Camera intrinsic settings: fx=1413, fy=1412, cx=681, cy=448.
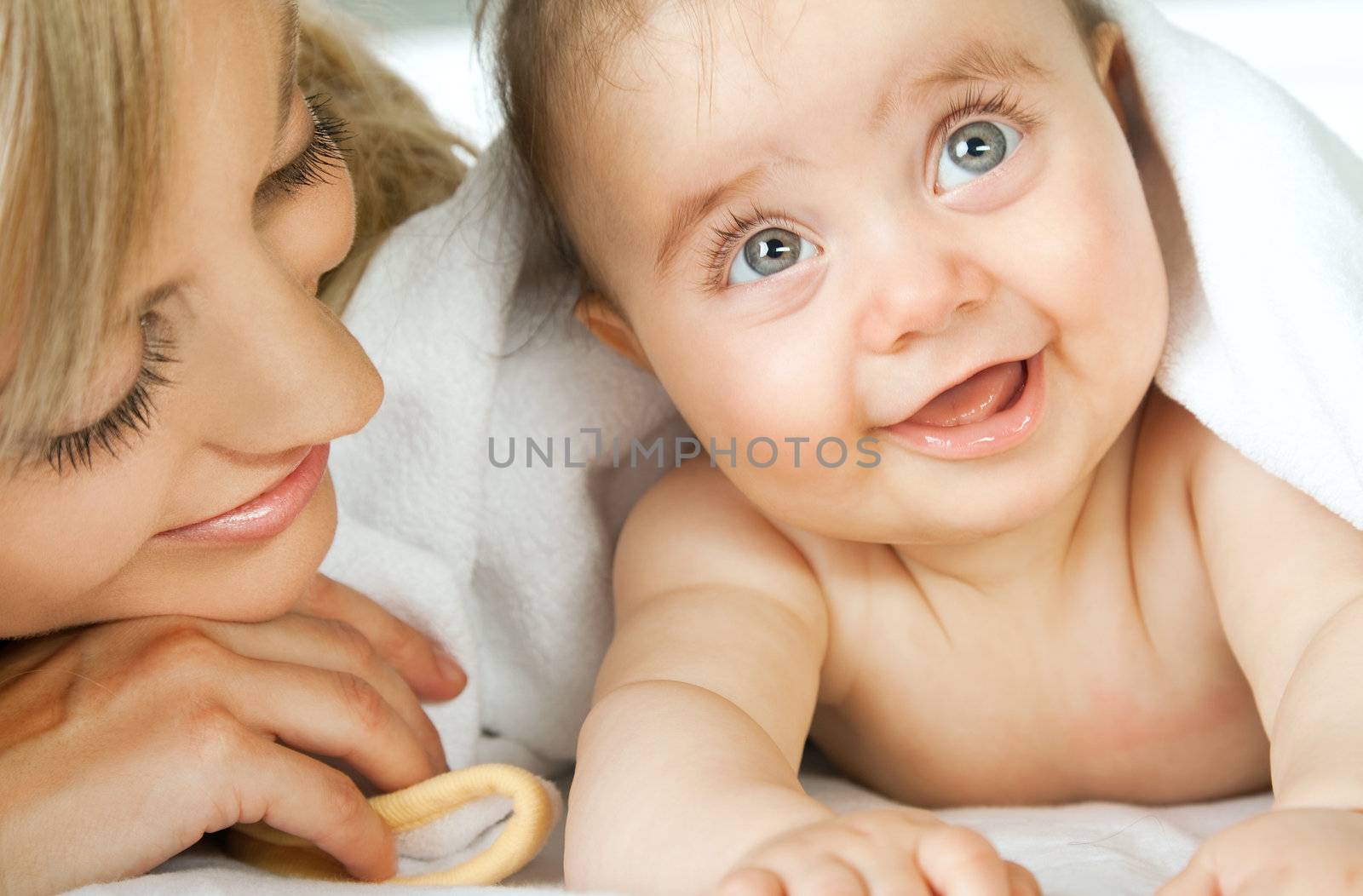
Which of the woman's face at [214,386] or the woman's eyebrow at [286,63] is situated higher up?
the woman's eyebrow at [286,63]

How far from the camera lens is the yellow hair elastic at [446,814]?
914mm

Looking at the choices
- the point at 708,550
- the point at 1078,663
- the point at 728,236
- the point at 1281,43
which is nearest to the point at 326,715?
the point at 708,550

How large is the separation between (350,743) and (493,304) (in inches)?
15.2

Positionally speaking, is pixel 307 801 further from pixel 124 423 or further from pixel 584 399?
pixel 584 399

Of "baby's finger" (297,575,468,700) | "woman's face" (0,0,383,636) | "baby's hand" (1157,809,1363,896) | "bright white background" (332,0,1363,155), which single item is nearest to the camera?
"baby's hand" (1157,809,1363,896)

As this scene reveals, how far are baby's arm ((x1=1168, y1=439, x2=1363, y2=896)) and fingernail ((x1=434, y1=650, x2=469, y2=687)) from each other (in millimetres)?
572

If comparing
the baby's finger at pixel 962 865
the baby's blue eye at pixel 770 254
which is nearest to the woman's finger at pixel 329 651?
A: the baby's blue eye at pixel 770 254

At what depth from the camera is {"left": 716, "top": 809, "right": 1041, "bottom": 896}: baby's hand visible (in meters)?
0.61

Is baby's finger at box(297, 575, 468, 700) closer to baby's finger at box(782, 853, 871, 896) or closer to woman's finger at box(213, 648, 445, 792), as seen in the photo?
woman's finger at box(213, 648, 445, 792)

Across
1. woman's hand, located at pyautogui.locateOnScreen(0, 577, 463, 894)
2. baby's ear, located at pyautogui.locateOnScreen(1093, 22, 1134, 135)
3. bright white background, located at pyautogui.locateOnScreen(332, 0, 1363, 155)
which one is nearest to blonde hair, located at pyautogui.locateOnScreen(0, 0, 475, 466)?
woman's hand, located at pyautogui.locateOnScreen(0, 577, 463, 894)

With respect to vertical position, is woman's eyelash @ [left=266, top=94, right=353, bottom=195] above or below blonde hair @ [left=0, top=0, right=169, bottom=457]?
above

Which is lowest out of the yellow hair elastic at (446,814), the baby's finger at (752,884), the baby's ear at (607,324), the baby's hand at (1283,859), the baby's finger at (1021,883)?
the yellow hair elastic at (446,814)

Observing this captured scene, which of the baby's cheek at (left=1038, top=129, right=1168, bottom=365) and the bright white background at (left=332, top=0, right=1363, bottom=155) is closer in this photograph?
the baby's cheek at (left=1038, top=129, right=1168, bottom=365)

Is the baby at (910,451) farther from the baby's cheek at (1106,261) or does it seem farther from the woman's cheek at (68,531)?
the woman's cheek at (68,531)
